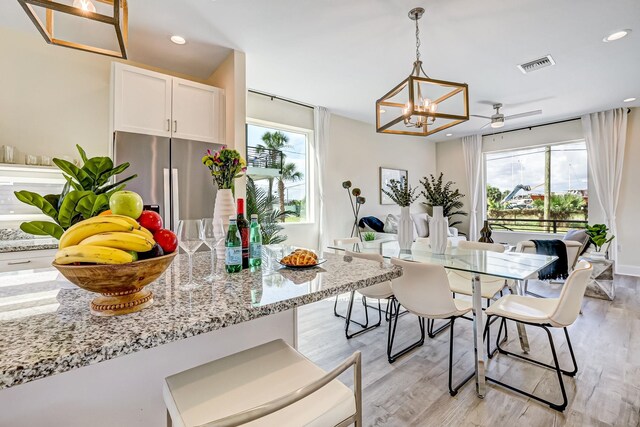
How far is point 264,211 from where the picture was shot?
3.97 meters

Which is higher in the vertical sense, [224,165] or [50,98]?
[50,98]

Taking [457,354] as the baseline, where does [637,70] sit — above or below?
above

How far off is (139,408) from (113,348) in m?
0.54

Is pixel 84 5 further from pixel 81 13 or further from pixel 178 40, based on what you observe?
pixel 178 40

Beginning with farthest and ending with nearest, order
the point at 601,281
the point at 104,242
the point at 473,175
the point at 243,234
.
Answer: the point at 473,175, the point at 601,281, the point at 243,234, the point at 104,242

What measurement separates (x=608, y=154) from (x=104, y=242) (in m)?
6.85

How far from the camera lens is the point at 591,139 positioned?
16.5ft

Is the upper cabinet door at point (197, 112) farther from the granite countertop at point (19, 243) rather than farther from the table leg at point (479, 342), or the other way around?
the table leg at point (479, 342)

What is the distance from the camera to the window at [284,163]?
4258 millimetres

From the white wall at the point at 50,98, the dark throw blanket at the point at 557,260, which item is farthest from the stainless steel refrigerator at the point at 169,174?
the dark throw blanket at the point at 557,260

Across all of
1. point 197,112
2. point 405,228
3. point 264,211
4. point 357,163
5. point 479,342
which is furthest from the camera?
point 357,163

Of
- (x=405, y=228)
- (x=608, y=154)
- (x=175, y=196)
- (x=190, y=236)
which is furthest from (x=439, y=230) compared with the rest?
(x=608, y=154)

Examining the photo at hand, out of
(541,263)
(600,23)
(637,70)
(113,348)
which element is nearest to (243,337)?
(113,348)

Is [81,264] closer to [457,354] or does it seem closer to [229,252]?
[229,252]
